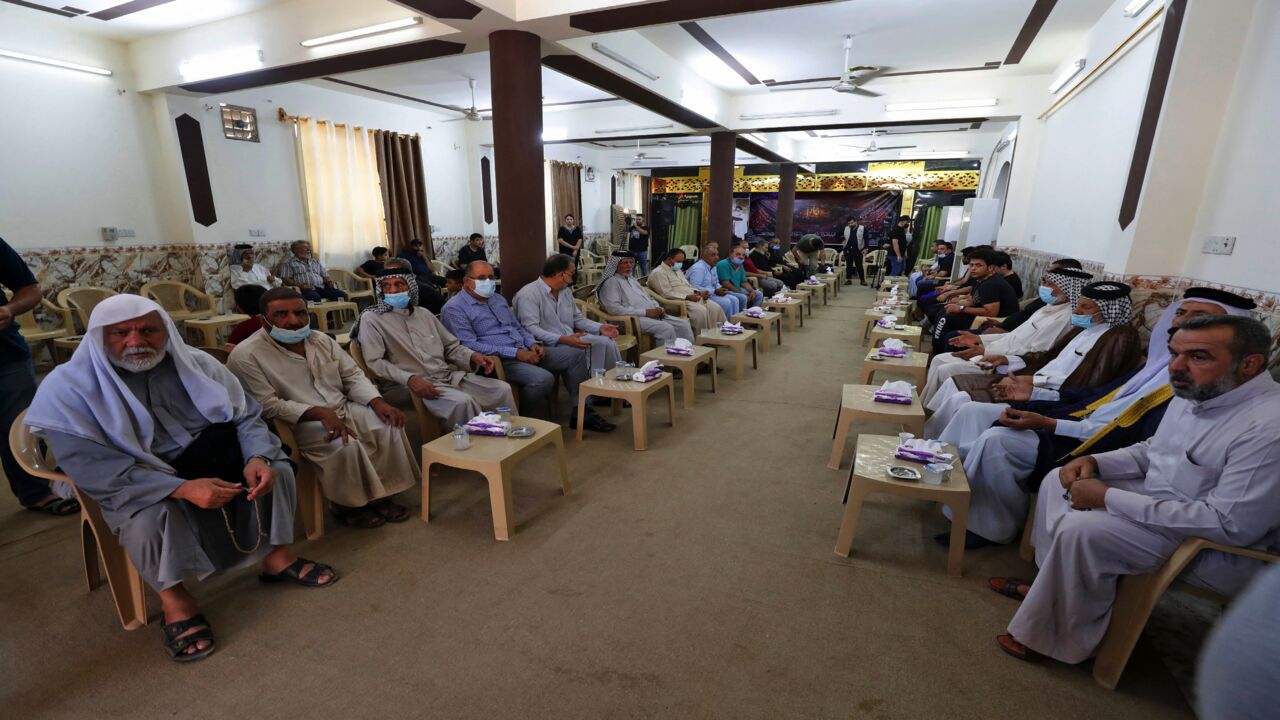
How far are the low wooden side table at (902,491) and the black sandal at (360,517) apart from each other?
2.16m

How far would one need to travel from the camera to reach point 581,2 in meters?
3.82

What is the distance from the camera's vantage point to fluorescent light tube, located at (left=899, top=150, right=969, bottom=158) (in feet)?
42.2

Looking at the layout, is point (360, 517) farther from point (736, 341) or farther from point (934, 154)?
point (934, 154)

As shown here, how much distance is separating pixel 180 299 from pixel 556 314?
16.1ft

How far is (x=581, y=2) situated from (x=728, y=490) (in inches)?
134

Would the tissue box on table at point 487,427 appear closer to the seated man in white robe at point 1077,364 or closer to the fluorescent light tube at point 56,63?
the seated man in white robe at point 1077,364

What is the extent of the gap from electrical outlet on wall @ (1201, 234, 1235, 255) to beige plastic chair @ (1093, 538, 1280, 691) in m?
2.11

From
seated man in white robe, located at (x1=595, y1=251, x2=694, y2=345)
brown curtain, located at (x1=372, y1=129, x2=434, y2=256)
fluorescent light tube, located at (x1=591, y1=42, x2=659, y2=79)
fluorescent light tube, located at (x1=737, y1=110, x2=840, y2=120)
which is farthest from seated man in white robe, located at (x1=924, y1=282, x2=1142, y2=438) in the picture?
brown curtain, located at (x1=372, y1=129, x2=434, y2=256)

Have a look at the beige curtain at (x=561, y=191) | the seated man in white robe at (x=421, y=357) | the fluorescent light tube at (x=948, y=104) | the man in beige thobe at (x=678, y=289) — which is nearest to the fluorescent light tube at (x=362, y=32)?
the seated man in white robe at (x=421, y=357)

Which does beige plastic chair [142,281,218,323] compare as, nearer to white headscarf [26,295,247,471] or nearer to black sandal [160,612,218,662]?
white headscarf [26,295,247,471]

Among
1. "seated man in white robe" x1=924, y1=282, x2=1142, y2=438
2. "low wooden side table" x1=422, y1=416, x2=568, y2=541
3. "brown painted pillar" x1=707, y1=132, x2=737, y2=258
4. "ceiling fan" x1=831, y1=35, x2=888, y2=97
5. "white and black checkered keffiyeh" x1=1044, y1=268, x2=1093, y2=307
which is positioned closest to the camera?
"low wooden side table" x1=422, y1=416, x2=568, y2=541

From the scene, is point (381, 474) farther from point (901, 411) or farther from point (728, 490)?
point (901, 411)

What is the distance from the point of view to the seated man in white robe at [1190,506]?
162cm

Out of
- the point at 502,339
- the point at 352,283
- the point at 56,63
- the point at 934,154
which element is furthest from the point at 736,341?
the point at 934,154
